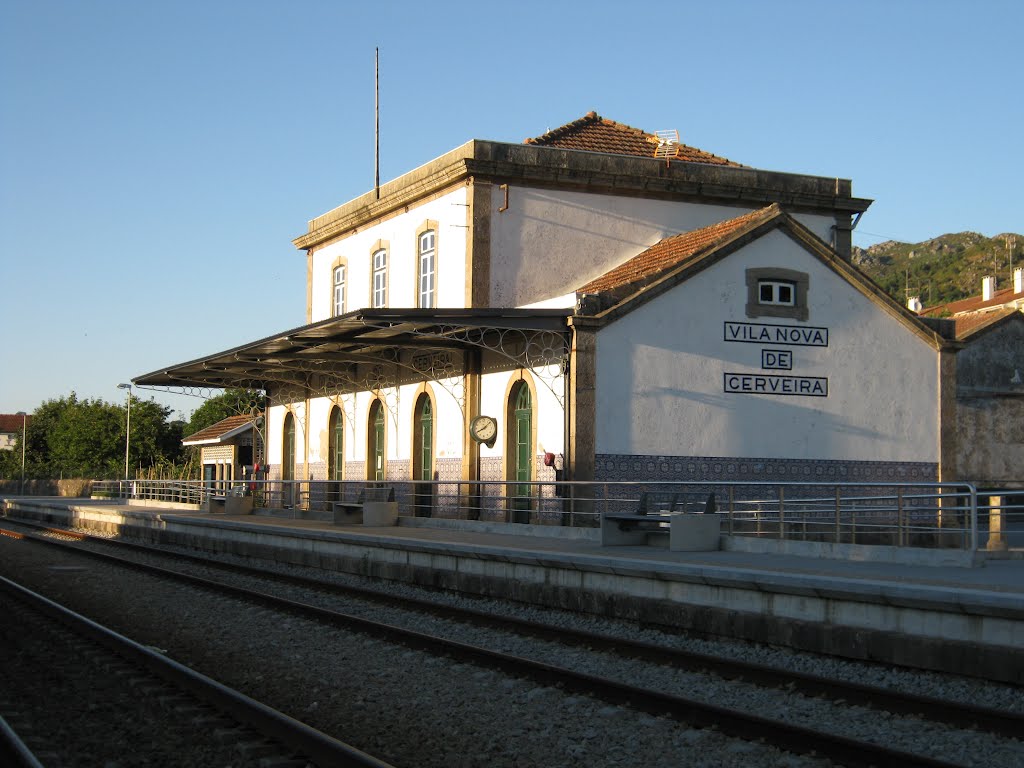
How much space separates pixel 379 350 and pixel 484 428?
16.9ft

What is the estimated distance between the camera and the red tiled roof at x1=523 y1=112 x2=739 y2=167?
28375 mm

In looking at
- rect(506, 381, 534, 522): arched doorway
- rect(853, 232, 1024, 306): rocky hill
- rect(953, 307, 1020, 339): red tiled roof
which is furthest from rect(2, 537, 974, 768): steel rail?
rect(853, 232, 1024, 306): rocky hill

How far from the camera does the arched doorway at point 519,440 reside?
23.7 metres

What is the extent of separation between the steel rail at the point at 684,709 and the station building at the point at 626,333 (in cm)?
911

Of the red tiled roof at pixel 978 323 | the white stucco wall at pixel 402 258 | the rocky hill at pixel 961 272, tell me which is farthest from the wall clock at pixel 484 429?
the rocky hill at pixel 961 272

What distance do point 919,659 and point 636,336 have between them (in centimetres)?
1335

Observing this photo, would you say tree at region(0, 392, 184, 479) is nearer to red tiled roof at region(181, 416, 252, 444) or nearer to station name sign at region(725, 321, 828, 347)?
red tiled roof at region(181, 416, 252, 444)

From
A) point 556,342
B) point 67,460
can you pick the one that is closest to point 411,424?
point 556,342

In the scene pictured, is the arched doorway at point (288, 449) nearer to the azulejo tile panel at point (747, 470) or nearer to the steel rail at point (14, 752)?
the azulejo tile panel at point (747, 470)

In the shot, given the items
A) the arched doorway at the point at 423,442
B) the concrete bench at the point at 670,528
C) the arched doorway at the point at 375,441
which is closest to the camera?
the concrete bench at the point at 670,528

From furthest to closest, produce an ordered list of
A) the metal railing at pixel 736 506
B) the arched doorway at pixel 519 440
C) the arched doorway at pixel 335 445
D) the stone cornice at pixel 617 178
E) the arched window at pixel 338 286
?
the arched window at pixel 338 286, the arched doorway at pixel 335 445, the stone cornice at pixel 617 178, the arched doorway at pixel 519 440, the metal railing at pixel 736 506

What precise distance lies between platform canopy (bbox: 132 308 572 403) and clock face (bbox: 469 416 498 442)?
1308 millimetres

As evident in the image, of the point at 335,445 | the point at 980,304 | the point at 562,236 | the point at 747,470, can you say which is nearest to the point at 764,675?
the point at 747,470

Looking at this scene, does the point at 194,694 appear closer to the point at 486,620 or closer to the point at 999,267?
the point at 486,620
